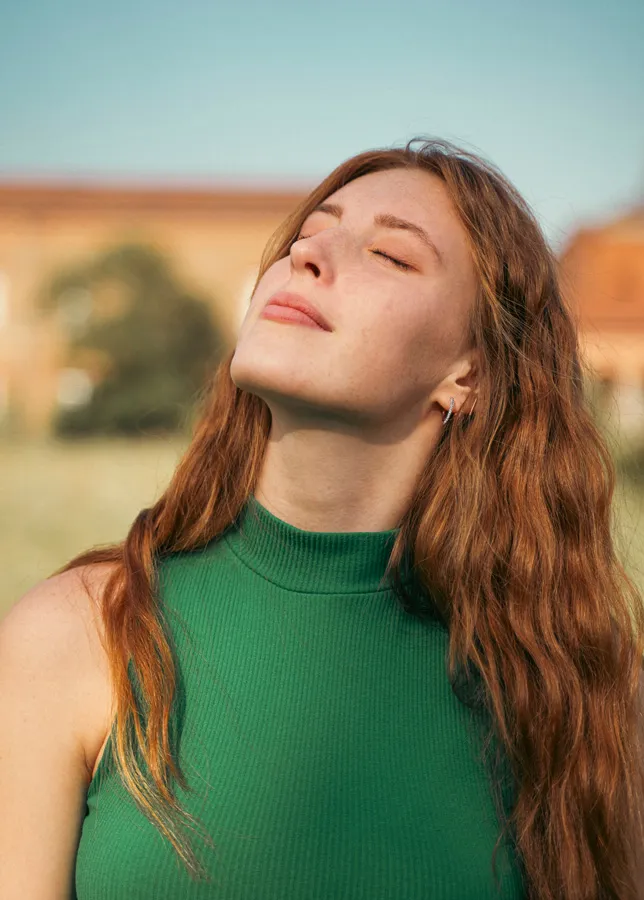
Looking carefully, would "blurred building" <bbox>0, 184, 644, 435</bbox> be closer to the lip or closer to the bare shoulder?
the lip

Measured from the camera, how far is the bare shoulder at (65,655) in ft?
5.09

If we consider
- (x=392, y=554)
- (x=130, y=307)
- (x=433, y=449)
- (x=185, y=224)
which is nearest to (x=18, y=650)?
(x=392, y=554)

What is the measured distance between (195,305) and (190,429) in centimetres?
2049

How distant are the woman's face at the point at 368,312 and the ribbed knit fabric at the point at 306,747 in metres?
0.30

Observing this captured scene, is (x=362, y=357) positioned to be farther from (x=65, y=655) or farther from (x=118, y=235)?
(x=118, y=235)

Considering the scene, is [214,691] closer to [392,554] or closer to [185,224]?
[392,554]

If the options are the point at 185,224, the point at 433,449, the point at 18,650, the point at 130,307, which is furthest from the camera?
the point at 185,224

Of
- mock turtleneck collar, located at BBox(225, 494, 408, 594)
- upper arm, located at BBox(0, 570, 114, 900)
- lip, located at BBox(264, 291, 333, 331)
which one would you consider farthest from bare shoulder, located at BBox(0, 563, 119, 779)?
lip, located at BBox(264, 291, 333, 331)

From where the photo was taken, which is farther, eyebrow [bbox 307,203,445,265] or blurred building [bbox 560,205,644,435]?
blurred building [bbox 560,205,644,435]

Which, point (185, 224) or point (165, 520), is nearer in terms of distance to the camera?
point (165, 520)

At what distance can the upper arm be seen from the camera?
1487 millimetres

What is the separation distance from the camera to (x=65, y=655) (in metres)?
1.58

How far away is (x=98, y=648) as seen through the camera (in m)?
1.61

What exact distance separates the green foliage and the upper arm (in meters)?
17.7
